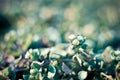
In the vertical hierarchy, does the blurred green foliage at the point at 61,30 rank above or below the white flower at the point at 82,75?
above

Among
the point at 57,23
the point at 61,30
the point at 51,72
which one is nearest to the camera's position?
the point at 51,72

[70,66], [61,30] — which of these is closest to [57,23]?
[61,30]

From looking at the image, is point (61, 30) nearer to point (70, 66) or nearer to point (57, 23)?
point (57, 23)

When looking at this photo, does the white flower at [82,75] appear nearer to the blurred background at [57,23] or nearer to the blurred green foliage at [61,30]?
the blurred green foliage at [61,30]

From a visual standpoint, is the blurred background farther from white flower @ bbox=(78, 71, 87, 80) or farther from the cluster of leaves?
white flower @ bbox=(78, 71, 87, 80)

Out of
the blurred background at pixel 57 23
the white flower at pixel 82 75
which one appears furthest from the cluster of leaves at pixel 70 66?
the blurred background at pixel 57 23

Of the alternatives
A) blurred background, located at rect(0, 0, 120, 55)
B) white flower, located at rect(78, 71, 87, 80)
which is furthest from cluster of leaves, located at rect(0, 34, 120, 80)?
blurred background, located at rect(0, 0, 120, 55)
